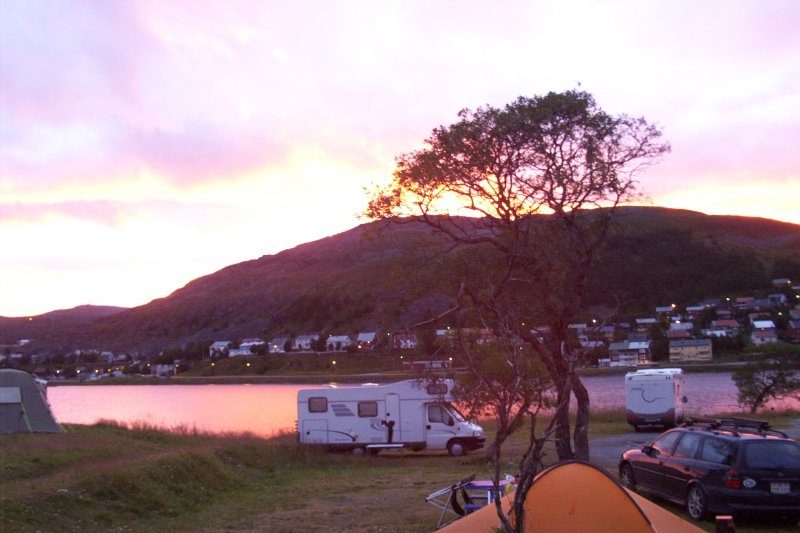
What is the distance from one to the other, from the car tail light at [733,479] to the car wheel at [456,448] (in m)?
14.8

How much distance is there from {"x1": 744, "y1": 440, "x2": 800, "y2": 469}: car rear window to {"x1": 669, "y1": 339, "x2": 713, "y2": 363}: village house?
50471mm

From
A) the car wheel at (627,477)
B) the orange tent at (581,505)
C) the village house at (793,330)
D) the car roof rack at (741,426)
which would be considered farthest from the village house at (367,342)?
the village house at (793,330)

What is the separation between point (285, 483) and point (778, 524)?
11.3 meters

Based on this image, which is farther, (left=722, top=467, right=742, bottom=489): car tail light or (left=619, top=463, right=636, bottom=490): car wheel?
(left=619, top=463, right=636, bottom=490): car wheel

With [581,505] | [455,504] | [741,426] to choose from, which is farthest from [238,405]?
[581,505]

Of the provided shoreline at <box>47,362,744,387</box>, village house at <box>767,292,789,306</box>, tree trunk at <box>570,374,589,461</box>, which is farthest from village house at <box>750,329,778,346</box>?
tree trunk at <box>570,374,589,461</box>

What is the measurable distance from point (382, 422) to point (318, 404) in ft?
7.46

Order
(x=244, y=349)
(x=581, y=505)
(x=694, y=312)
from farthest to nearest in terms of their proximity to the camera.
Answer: (x=244, y=349) → (x=694, y=312) → (x=581, y=505)

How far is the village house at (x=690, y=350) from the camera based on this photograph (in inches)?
2378

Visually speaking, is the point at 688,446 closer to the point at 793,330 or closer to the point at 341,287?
the point at 793,330

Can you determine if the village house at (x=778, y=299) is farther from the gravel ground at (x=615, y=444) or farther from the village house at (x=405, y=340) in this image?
the village house at (x=405, y=340)

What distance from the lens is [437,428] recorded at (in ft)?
85.6

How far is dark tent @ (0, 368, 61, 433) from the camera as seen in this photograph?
83.3 ft

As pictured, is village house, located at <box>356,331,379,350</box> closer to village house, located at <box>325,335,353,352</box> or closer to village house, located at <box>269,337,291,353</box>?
village house, located at <box>325,335,353,352</box>
